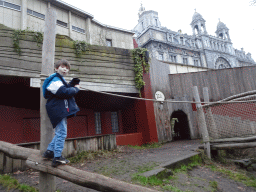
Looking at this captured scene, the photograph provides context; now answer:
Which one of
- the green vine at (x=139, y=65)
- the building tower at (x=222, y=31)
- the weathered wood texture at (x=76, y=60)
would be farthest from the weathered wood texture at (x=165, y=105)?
the building tower at (x=222, y=31)

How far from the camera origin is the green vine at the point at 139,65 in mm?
9367

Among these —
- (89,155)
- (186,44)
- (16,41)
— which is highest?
(186,44)

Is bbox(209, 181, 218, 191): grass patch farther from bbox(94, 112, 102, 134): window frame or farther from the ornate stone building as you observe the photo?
the ornate stone building

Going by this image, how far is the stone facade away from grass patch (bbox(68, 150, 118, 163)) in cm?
691

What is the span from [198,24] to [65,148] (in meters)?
44.1

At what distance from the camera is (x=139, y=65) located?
952 cm

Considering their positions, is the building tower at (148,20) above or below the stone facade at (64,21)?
above

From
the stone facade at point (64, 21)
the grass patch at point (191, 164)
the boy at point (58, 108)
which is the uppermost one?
the stone facade at point (64, 21)

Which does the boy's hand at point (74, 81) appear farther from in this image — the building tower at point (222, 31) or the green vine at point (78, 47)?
A: the building tower at point (222, 31)

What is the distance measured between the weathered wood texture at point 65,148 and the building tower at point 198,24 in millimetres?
41269

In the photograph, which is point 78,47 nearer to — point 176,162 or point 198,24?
point 176,162

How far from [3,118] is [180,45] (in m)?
34.7

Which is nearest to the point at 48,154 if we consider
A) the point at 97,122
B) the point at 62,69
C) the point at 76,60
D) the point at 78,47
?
the point at 62,69

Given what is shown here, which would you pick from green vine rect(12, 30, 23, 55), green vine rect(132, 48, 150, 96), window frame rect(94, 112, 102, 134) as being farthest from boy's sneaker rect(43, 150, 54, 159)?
window frame rect(94, 112, 102, 134)
